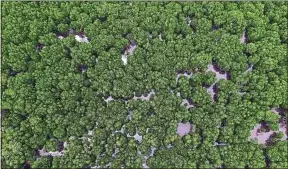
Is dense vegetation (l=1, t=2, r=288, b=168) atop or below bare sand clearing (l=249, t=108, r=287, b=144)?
atop

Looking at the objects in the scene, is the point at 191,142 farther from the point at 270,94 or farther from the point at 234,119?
the point at 270,94

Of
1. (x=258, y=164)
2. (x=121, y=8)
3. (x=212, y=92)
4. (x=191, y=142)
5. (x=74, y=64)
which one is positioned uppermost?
(x=121, y=8)

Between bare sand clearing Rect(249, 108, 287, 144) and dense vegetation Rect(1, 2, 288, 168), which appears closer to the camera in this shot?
dense vegetation Rect(1, 2, 288, 168)

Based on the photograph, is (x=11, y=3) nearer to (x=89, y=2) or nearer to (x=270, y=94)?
(x=89, y=2)

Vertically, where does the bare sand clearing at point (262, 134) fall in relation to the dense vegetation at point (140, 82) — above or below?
below

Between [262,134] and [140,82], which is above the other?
[140,82]

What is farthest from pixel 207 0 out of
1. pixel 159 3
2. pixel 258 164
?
pixel 258 164

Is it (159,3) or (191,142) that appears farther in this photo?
(159,3)

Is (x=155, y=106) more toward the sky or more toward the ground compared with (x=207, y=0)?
more toward the ground
